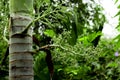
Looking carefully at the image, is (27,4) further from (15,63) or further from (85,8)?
(85,8)

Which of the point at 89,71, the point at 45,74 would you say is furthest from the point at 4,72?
the point at 89,71

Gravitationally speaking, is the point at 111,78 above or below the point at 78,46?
below

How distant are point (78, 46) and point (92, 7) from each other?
540 centimetres

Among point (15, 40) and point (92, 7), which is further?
point (92, 7)

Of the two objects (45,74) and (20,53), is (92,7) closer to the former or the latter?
(45,74)

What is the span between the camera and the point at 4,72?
16.4ft

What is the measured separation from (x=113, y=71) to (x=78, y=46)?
7.83 feet

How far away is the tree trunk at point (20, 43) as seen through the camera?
2.24 meters

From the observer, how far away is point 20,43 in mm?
2293

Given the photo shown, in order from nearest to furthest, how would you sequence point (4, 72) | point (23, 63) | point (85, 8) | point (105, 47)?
point (23, 63) → point (4, 72) → point (105, 47) → point (85, 8)

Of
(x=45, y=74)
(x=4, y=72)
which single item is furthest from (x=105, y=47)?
(x=4, y=72)

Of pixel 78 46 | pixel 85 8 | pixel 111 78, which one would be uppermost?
pixel 85 8

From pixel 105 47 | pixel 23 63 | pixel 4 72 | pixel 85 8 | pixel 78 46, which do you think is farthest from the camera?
pixel 85 8

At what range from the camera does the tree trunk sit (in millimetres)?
2242
